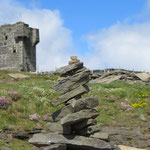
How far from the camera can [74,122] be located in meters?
13.8

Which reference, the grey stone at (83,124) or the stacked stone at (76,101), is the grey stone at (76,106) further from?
the grey stone at (83,124)

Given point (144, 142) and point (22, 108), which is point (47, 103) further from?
point (144, 142)

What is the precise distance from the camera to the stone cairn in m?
13.3

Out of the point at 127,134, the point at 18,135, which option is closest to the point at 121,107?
the point at 127,134

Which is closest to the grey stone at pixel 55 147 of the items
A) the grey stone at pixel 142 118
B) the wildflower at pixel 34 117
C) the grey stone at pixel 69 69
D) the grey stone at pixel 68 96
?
the grey stone at pixel 68 96

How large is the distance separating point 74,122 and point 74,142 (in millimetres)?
1046

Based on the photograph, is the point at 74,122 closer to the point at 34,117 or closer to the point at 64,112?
the point at 64,112

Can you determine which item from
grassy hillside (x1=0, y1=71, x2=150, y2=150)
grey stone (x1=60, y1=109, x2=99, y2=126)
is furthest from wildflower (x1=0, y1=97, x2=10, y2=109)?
grey stone (x1=60, y1=109, x2=99, y2=126)

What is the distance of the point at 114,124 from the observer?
23.0 metres

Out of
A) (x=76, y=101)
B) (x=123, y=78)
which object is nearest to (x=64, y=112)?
(x=76, y=101)

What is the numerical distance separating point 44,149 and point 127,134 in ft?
30.8

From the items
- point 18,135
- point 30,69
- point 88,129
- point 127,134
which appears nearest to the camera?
point 88,129

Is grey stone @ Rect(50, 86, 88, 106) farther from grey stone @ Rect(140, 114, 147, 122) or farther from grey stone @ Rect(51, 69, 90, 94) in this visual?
grey stone @ Rect(140, 114, 147, 122)

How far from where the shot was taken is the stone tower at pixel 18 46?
73.0 meters
